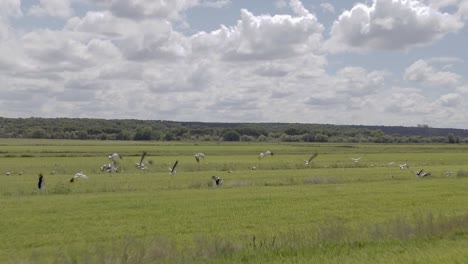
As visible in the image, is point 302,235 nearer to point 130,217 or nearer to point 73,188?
point 130,217

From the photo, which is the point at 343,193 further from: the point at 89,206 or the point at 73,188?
the point at 73,188

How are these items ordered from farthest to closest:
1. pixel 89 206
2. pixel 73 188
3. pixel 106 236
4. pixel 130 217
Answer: pixel 73 188
pixel 89 206
pixel 130 217
pixel 106 236

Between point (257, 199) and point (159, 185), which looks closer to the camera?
point (257, 199)

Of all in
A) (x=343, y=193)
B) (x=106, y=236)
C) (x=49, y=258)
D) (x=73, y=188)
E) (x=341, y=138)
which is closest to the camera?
(x=49, y=258)

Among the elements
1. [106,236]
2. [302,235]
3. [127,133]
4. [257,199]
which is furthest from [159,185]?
[127,133]

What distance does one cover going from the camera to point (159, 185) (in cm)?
3491

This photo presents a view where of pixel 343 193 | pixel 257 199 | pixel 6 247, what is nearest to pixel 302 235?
pixel 6 247

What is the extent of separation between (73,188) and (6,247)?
17.5 metres

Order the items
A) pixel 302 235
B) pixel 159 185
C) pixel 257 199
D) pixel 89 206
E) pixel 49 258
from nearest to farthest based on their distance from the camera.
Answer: pixel 49 258
pixel 302 235
pixel 89 206
pixel 257 199
pixel 159 185

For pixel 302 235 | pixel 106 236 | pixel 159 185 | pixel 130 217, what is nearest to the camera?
pixel 302 235

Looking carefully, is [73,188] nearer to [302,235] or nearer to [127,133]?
[302,235]

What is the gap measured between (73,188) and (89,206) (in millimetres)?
9437

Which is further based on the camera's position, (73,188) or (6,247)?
(73,188)

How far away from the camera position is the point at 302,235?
14922mm
